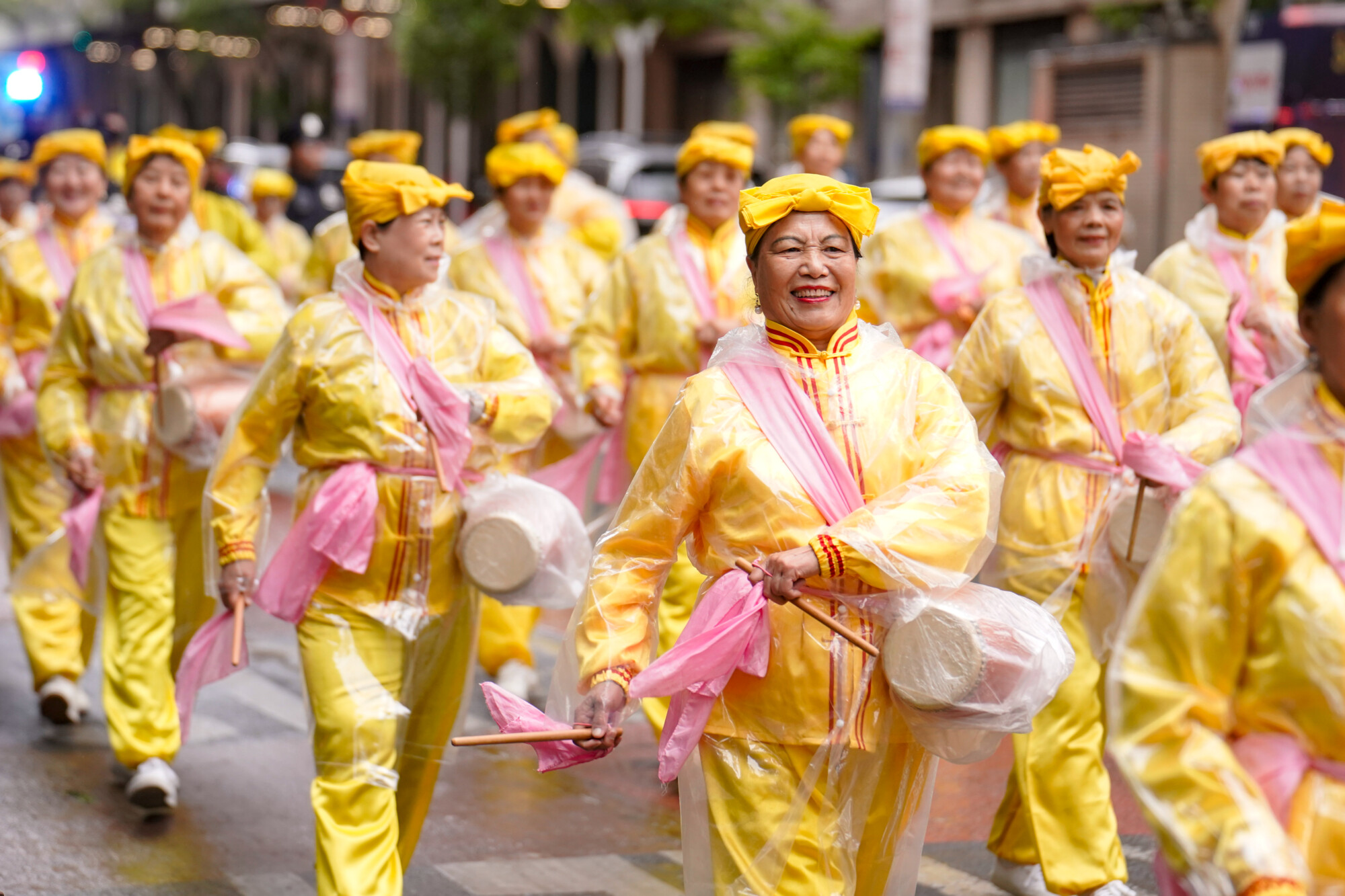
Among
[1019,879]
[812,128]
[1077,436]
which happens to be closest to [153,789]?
[1019,879]

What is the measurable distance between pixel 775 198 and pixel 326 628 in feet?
6.01

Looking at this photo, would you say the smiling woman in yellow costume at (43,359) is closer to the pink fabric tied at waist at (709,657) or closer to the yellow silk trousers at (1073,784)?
the yellow silk trousers at (1073,784)

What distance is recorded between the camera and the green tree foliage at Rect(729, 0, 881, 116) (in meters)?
27.2

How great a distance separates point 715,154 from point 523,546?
10.4 feet

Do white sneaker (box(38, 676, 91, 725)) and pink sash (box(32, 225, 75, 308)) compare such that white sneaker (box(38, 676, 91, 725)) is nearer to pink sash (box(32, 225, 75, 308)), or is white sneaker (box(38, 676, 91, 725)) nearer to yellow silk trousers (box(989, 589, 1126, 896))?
pink sash (box(32, 225, 75, 308))

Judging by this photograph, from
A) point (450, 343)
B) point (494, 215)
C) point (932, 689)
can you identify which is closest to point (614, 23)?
point (494, 215)

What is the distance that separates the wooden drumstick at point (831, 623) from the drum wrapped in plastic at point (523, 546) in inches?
53.9

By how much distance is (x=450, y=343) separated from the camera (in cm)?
519

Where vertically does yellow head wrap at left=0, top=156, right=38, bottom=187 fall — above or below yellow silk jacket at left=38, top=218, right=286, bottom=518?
above

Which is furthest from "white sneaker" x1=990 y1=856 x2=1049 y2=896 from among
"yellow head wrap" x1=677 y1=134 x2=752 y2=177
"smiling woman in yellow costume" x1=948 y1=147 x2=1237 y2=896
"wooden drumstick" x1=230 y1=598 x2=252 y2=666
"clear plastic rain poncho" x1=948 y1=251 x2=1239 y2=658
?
"yellow head wrap" x1=677 y1=134 x2=752 y2=177

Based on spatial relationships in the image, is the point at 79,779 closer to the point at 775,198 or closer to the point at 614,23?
the point at 775,198

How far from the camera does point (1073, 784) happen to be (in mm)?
5105

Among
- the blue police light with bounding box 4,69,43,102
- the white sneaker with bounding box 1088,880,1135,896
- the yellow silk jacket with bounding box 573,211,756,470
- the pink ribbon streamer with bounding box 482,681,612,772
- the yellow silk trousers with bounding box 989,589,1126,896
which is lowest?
the white sneaker with bounding box 1088,880,1135,896

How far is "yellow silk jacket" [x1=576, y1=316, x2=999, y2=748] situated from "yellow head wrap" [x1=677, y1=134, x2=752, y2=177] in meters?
3.92
